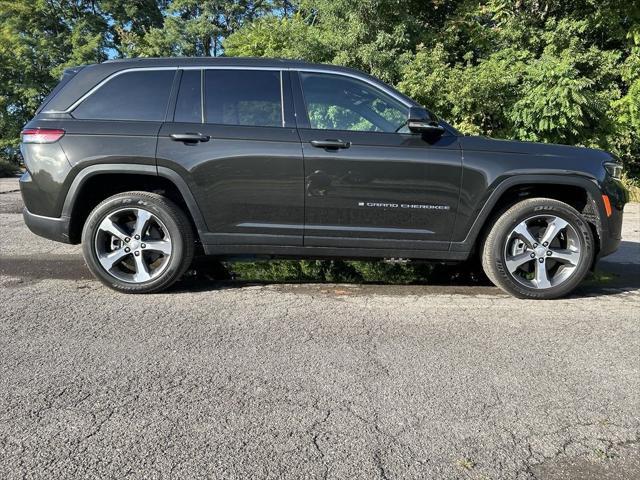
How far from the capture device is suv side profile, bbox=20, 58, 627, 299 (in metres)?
4.30

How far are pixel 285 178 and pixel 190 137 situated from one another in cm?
85

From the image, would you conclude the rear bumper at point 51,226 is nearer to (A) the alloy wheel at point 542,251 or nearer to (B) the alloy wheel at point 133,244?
(B) the alloy wheel at point 133,244

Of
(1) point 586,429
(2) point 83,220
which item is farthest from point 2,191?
(1) point 586,429

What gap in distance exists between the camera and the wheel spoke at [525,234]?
4453 mm

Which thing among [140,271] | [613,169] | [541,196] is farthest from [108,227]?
[613,169]

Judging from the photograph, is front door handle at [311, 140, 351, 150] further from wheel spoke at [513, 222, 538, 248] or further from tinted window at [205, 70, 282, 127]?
wheel spoke at [513, 222, 538, 248]

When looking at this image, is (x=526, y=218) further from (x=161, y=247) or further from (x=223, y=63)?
(x=161, y=247)

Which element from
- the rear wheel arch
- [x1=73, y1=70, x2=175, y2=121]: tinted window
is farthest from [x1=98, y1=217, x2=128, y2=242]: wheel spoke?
the rear wheel arch

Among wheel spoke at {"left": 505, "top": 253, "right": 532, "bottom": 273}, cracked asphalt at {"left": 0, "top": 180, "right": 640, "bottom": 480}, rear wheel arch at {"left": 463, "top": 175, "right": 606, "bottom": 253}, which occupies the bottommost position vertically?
cracked asphalt at {"left": 0, "top": 180, "right": 640, "bottom": 480}

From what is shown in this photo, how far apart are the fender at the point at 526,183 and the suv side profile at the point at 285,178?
0.04ft

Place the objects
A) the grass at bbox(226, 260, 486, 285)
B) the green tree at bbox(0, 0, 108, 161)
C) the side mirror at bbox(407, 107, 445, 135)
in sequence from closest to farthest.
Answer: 1. the side mirror at bbox(407, 107, 445, 135)
2. the grass at bbox(226, 260, 486, 285)
3. the green tree at bbox(0, 0, 108, 161)

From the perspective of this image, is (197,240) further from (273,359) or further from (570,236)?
(570,236)

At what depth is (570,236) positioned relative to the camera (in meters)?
4.51

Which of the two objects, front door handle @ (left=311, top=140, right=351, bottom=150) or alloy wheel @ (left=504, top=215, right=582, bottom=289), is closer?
front door handle @ (left=311, top=140, right=351, bottom=150)
